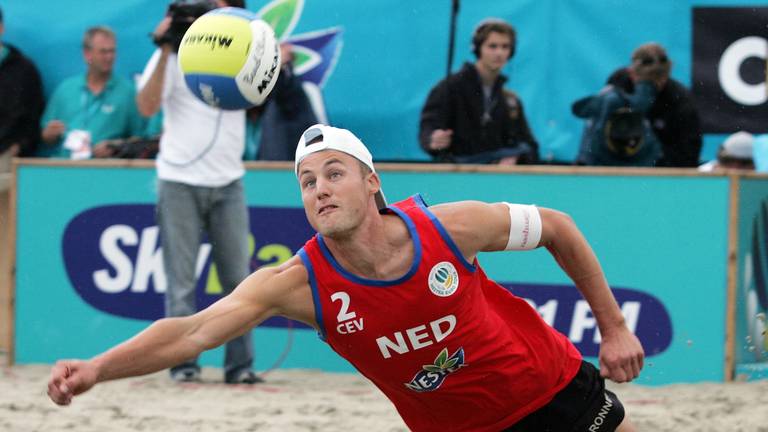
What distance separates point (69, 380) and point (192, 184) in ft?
13.1

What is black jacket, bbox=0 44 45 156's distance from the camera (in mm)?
9086

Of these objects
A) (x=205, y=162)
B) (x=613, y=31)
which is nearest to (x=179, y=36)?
(x=205, y=162)

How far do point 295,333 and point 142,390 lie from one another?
1064mm

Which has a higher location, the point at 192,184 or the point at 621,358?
the point at 192,184

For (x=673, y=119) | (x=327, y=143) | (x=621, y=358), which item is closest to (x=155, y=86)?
(x=673, y=119)

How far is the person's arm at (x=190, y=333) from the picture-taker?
360 centimetres

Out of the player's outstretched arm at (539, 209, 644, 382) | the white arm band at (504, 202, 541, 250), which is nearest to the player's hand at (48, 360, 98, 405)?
the white arm band at (504, 202, 541, 250)

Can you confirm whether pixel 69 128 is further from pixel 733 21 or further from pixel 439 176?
pixel 733 21

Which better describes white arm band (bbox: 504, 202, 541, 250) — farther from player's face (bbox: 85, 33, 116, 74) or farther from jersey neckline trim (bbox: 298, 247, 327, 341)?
player's face (bbox: 85, 33, 116, 74)

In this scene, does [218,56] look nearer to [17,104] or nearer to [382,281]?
[382,281]

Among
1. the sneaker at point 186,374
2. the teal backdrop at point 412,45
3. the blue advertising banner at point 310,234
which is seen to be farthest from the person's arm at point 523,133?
the sneaker at point 186,374

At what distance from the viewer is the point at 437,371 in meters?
4.27

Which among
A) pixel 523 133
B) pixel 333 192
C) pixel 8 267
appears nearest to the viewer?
pixel 333 192

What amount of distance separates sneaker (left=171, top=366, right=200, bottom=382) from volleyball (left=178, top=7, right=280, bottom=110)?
2225 millimetres
